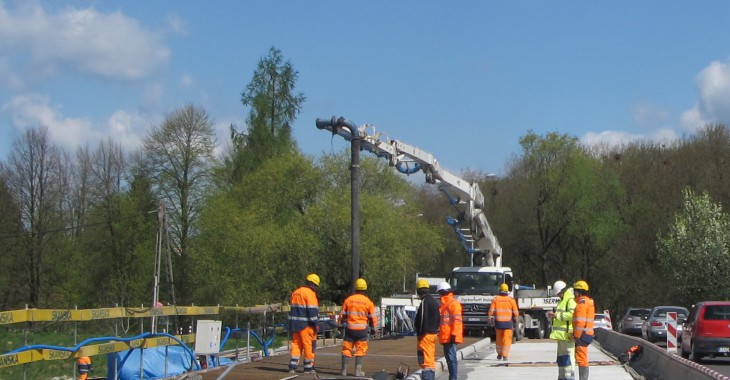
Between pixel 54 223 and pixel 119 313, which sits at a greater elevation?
pixel 54 223

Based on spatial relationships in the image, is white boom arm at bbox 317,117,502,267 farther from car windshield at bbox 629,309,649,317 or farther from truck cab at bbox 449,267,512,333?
car windshield at bbox 629,309,649,317

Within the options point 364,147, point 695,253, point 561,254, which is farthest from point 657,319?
point 561,254

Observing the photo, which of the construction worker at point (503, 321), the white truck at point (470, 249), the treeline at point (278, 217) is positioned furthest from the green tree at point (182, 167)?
A: the construction worker at point (503, 321)

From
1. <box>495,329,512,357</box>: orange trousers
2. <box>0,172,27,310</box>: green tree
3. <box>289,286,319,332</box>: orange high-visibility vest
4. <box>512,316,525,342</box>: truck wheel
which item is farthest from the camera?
<box>0,172,27,310</box>: green tree

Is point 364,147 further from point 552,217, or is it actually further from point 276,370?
point 552,217

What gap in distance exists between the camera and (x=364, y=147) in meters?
32.8

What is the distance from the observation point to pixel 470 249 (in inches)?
1501

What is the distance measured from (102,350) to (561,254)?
198 feet

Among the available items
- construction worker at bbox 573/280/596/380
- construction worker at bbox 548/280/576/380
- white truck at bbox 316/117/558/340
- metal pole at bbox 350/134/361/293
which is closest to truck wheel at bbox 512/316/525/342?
white truck at bbox 316/117/558/340

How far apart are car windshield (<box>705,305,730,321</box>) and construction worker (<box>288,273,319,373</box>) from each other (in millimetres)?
10991

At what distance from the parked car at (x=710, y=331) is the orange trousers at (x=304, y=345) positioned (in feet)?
34.9

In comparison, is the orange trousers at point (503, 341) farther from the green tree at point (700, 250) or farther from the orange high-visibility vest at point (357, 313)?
the green tree at point (700, 250)

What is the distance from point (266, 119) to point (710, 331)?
126 ft

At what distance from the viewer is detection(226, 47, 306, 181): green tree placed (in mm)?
58094
